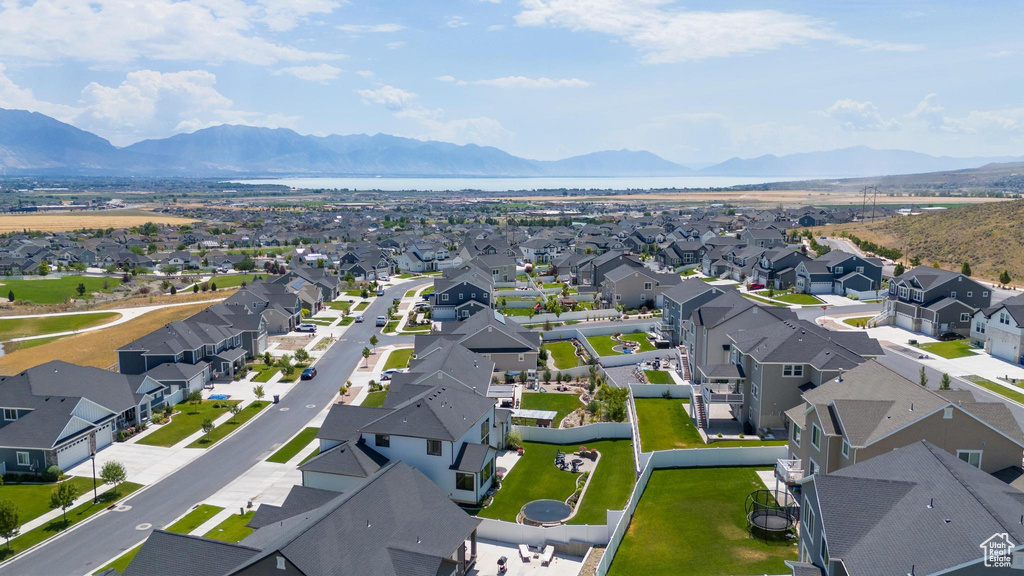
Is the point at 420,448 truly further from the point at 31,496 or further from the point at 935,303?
the point at 935,303

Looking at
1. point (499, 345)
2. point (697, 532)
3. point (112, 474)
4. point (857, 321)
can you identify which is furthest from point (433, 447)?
point (857, 321)

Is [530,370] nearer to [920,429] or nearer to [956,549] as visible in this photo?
[920,429]

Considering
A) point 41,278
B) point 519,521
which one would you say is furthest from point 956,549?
point 41,278

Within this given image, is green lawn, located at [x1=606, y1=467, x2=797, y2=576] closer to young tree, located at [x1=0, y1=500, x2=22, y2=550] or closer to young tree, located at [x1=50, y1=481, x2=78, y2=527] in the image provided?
young tree, located at [x1=0, y1=500, x2=22, y2=550]

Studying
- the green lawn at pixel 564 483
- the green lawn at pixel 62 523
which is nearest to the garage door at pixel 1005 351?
the green lawn at pixel 564 483

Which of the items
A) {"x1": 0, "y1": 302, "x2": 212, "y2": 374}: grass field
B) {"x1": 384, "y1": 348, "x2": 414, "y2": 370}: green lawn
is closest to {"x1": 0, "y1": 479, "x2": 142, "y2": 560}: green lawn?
{"x1": 384, "y1": 348, "x2": 414, "y2": 370}: green lawn
